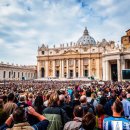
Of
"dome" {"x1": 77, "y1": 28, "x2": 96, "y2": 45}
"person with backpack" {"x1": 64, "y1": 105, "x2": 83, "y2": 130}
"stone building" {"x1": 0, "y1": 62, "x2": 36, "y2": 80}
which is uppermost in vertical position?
"dome" {"x1": 77, "y1": 28, "x2": 96, "y2": 45}

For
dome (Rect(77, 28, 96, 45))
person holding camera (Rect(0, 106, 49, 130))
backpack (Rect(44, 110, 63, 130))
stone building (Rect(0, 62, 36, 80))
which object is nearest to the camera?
person holding camera (Rect(0, 106, 49, 130))

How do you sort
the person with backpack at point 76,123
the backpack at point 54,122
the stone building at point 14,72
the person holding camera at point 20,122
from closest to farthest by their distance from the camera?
the person holding camera at point 20,122 < the person with backpack at point 76,123 < the backpack at point 54,122 < the stone building at point 14,72

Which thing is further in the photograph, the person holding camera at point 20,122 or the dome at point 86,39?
the dome at point 86,39

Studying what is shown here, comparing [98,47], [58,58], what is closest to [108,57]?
[98,47]

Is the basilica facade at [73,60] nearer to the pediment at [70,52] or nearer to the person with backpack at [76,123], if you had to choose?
the pediment at [70,52]

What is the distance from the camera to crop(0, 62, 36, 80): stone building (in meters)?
86.6

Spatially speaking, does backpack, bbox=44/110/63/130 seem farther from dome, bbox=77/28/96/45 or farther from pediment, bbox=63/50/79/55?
dome, bbox=77/28/96/45

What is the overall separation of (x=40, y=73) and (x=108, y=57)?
4759 centimetres

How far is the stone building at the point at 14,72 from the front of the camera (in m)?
86.6

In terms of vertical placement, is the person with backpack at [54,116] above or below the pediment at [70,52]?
below

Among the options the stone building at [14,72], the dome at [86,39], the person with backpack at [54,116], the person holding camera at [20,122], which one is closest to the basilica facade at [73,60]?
the stone building at [14,72]

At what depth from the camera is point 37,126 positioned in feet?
11.9

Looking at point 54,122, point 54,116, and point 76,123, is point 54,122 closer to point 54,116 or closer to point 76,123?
point 54,116

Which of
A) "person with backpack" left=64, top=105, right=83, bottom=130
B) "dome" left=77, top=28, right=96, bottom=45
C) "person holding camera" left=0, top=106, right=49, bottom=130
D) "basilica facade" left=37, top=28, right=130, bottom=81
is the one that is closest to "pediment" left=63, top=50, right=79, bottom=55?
"basilica facade" left=37, top=28, right=130, bottom=81
